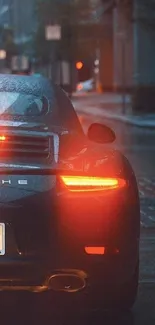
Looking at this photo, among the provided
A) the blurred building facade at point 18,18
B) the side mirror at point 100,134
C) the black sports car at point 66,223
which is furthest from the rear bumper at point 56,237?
the blurred building facade at point 18,18

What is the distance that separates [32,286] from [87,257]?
0.36m

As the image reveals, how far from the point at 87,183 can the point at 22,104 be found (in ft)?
5.43

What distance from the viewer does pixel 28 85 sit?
6453 millimetres

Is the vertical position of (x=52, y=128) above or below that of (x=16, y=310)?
above

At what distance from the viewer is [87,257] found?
471cm

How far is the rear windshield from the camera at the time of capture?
19.9 feet

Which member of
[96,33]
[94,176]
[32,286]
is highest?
[94,176]

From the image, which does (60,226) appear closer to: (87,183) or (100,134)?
(87,183)

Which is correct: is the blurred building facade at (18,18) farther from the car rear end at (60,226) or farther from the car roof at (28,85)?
the car rear end at (60,226)

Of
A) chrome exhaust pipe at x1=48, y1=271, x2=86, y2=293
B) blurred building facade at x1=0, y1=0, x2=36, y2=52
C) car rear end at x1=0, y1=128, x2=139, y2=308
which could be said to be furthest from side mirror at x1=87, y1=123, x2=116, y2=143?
blurred building facade at x1=0, y1=0, x2=36, y2=52

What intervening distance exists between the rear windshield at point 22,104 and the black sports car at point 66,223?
41.0 inches

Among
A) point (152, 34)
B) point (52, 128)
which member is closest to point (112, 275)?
point (52, 128)

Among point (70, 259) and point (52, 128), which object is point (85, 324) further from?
point (52, 128)

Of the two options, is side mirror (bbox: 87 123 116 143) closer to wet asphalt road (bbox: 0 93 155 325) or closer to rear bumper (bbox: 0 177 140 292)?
wet asphalt road (bbox: 0 93 155 325)
